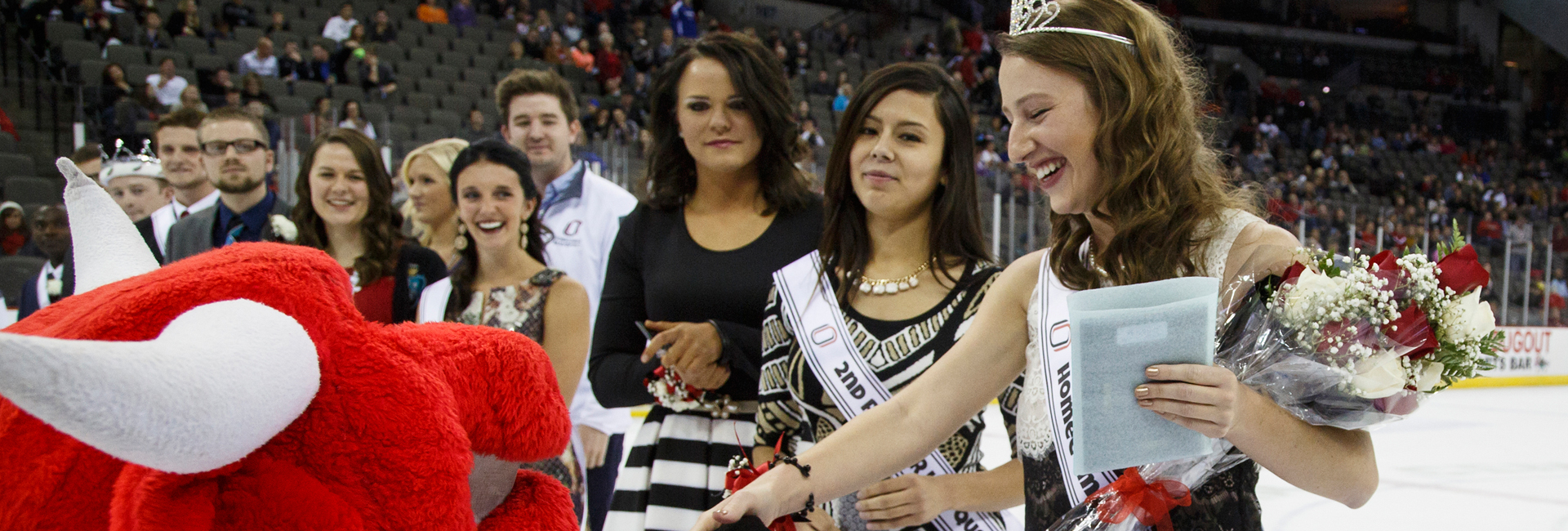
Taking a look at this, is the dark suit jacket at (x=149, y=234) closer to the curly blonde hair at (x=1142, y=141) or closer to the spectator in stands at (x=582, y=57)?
the curly blonde hair at (x=1142, y=141)

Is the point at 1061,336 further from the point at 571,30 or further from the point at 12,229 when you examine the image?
the point at 571,30

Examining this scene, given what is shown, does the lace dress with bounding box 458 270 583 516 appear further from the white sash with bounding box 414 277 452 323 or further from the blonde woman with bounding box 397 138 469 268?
the blonde woman with bounding box 397 138 469 268

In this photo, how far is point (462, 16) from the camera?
1260 centimetres

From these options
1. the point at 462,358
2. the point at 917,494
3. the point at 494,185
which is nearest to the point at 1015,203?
the point at 494,185

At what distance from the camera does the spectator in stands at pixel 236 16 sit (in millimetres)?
10102

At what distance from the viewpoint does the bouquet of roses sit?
3.08 ft

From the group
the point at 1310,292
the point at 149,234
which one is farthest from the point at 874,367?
the point at 149,234

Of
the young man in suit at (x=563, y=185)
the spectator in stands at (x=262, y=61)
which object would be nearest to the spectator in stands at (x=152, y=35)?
the spectator in stands at (x=262, y=61)

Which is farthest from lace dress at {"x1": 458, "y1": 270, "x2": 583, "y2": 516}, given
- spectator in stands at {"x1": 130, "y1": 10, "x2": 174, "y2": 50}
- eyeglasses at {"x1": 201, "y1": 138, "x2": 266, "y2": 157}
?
spectator in stands at {"x1": 130, "y1": 10, "x2": 174, "y2": 50}

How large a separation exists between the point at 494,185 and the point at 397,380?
1723 millimetres

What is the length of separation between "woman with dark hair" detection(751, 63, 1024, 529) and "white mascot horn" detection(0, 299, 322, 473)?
3.54 ft

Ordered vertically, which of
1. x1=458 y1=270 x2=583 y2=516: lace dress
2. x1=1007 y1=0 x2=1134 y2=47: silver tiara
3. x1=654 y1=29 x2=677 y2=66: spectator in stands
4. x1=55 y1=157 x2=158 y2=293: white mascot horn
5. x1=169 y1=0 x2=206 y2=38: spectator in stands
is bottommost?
x1=458 y1=270 x2=583 y2=516: lace dress

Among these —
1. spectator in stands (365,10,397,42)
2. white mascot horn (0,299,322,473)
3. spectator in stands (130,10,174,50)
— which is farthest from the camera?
spectator in stands (365,10,397,42)

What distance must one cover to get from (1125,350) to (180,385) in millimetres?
662
